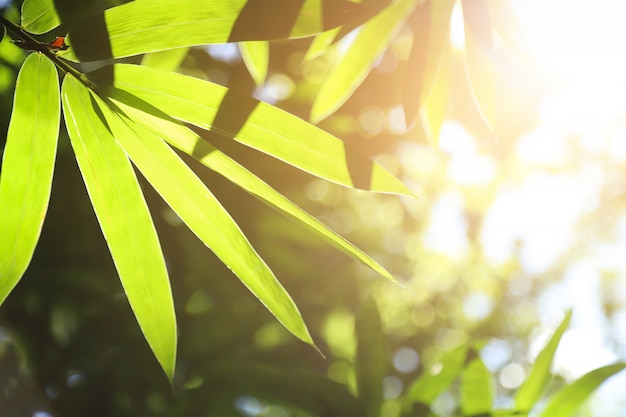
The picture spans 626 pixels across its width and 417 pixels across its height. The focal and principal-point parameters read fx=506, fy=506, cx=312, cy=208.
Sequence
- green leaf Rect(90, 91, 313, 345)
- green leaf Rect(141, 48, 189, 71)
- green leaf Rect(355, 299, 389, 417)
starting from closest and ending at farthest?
green leaf Rect(90, 91, 313, 345) → green leaf Rect(141, 48, 189, 71) → green leaf Rect(355, 299, 389, 417)

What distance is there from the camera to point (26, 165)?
1.87 feet

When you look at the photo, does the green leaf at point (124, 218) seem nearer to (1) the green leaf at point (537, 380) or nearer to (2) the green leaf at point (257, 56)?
(2) the green leaf at point (257, 56)

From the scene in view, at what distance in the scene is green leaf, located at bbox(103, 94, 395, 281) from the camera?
63 centimetres

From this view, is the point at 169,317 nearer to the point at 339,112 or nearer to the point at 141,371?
the point at 141,371

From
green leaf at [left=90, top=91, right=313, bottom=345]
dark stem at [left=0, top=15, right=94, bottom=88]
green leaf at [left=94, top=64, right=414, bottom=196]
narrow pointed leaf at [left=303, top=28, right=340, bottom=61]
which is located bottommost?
green leaf at [left=90, top=91, right=313, bottom=345]

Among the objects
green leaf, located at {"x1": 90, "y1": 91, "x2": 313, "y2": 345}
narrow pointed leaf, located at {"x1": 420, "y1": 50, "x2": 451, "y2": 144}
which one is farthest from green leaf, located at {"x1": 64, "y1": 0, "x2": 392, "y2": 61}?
Answer: narrow pointed leaf, located at {"x1": 420, "y1": 50, "x2": 451, "y2": 144}

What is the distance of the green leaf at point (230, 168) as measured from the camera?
626 mm

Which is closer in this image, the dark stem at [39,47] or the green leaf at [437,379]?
the dark stem at [39,47]

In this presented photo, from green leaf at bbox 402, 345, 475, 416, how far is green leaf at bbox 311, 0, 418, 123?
68 centimetres

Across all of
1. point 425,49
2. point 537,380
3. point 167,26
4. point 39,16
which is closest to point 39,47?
point 39,16

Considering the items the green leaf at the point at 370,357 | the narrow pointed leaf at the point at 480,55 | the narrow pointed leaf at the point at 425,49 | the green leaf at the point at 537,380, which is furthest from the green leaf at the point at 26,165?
the green leaf at the point at 537,380

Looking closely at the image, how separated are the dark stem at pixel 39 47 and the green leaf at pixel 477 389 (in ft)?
3.30

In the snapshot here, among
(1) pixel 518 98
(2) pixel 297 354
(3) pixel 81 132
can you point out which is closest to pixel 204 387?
(2) pixel 297 354

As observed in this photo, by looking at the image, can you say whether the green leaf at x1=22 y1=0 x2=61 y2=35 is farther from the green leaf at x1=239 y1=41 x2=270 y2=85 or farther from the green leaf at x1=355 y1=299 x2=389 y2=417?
the green leaf at x1=355 y1=299 x2=389 y2=417
